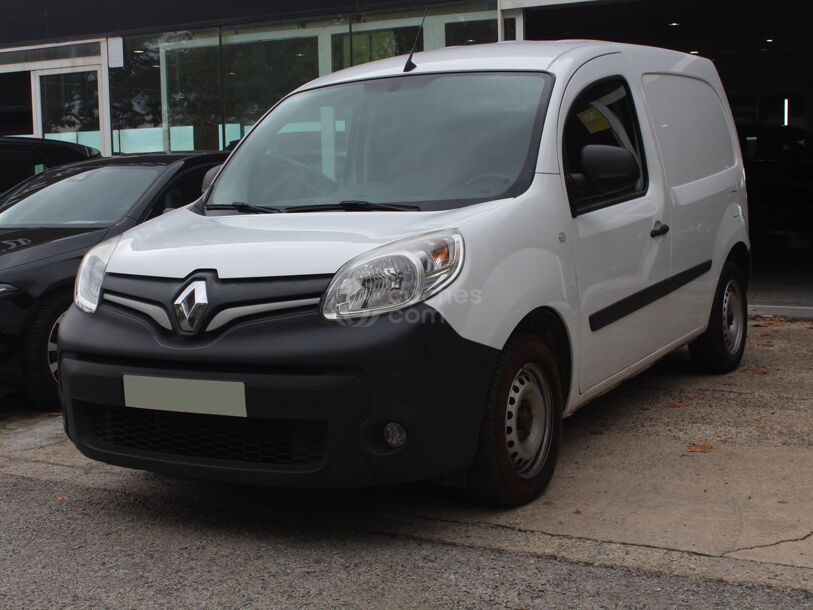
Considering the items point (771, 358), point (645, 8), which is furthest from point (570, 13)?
point (771, 358)

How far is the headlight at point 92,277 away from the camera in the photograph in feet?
13.8

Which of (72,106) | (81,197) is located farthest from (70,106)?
(81,197)

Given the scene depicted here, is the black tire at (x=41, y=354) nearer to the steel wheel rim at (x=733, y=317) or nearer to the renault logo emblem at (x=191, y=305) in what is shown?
the renault logo emblem at (x=191, y=305)

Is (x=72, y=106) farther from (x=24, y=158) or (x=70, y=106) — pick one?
(x=24, y=158)

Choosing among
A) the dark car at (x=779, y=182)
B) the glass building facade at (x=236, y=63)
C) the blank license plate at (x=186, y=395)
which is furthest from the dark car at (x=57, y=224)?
the dark car at (x=779, y=182)

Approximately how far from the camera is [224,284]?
379 centimetres

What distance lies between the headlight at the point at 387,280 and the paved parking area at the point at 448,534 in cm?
87

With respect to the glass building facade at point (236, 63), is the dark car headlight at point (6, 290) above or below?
below

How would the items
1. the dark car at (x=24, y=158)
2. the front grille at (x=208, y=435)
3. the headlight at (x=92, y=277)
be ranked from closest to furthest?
the front grille at (x=208, y=435) < the headlight at (x=92, y=277) < the dark car at (x=24, y=158)

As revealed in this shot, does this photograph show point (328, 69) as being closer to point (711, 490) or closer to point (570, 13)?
point (570, 13)

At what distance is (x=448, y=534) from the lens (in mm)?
3938

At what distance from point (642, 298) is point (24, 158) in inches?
238

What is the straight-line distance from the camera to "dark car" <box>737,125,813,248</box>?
17.3m

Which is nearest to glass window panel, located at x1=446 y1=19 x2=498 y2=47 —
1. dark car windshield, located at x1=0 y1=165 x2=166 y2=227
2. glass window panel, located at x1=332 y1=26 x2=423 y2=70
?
glass window panel, located at x1=332 y1=26 x2=423 y2=70
